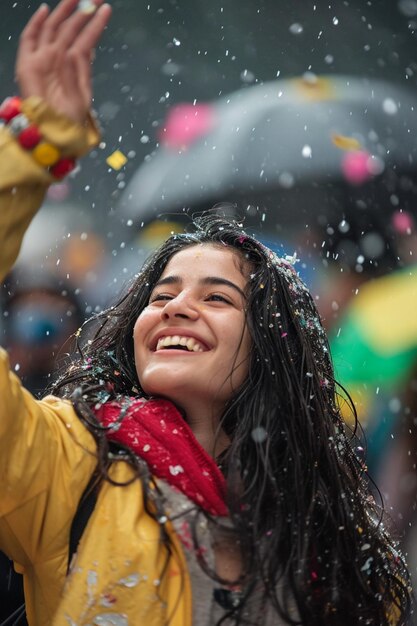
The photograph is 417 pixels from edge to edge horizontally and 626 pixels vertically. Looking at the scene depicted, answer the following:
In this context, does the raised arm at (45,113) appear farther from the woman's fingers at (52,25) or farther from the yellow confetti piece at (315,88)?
the yellow confetti piece at (315,88)

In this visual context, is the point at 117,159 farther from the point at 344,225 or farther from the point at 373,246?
the point at 344,225

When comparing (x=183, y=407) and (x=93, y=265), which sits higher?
(x=93, y=265)

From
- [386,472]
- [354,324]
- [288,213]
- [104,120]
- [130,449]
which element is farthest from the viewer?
[104,120]

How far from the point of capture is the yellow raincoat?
1727 millimetres

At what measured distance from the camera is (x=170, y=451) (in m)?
1.99

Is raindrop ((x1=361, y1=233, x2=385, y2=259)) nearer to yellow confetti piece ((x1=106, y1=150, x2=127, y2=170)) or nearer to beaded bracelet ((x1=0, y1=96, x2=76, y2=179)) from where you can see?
yellow confetti piece ((x1=106, y1=150, x2=127, y2=170))

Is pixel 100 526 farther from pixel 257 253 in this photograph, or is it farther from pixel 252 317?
pixel 257 253

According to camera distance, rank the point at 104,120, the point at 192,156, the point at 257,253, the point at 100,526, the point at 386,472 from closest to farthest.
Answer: the point at 100,526 < the point at 257,253 < the point at 386,472 < the point at 192,156 < the point at 104,120

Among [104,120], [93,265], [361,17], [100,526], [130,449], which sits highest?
[361,17]

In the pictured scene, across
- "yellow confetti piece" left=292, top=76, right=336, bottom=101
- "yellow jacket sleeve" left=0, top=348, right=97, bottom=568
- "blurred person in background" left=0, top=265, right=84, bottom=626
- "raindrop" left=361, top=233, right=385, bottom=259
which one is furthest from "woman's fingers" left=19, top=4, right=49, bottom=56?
"yellow confetti piece" left=292, top=76, right=336, bottom=101

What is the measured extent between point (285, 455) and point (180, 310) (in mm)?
446

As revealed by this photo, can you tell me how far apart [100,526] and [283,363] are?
28.6 inches

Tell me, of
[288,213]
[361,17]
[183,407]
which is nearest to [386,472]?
[288,213]

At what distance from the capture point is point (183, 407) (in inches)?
87.3
